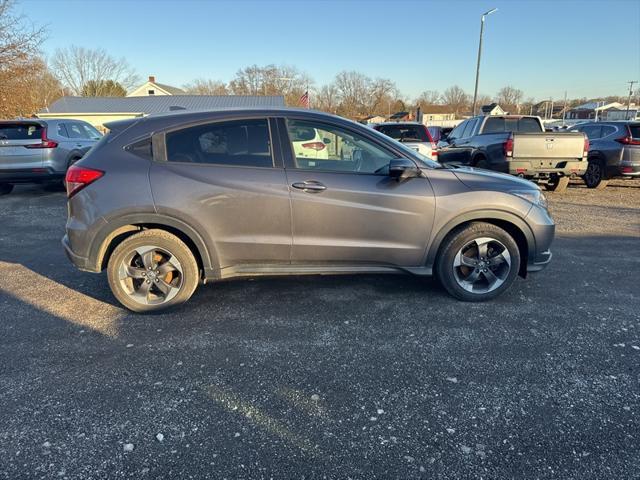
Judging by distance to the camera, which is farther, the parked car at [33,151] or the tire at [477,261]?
the parked car at [33,151]

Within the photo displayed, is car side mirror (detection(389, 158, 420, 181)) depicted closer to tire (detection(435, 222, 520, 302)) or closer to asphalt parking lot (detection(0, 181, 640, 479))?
tire (detection(435, 222, 520, 302))

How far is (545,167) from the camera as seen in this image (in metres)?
8.94

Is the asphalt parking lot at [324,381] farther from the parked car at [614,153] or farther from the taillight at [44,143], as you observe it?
the parked car at [614,153]

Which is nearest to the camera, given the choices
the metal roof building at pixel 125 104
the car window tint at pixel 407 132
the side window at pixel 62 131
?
the side window at pixel 62 131

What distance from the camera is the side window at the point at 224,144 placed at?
3572mm

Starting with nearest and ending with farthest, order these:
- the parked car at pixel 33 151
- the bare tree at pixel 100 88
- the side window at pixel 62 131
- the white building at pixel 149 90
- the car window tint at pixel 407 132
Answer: the parked car at pixel 33 151 < the side window at pixel 62 131 < the car window tint at pixel 407 132 < the white building at pixel 149 90 < the bare tree at pixel 100 88

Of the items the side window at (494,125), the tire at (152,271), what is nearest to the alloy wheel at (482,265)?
the tire at (152,271)

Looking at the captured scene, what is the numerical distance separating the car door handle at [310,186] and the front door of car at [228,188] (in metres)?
0.11

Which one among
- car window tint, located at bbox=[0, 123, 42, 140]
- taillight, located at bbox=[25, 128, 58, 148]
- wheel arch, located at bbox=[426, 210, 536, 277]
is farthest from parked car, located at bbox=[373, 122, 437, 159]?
car window tint, located at bbox=[0, 123, 42, 140]

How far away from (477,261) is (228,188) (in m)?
2.45

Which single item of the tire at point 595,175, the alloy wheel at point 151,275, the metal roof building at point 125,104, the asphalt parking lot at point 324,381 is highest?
the metal roof building at point 125,104

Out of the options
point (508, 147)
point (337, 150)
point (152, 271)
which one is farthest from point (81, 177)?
point (508, 147)

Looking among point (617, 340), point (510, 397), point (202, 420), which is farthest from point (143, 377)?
point (617, 340)

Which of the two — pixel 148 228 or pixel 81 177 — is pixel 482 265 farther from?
pixel 81 177
